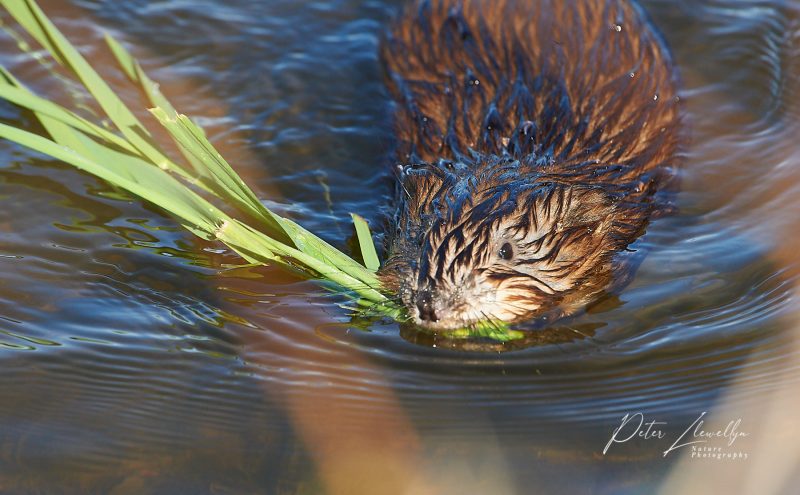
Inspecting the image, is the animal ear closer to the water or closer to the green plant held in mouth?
the green plant held in mouth

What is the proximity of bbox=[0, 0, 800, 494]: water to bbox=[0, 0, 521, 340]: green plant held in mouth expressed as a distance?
22 cm

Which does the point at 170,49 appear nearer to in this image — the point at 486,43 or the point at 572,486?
the point at 486,43

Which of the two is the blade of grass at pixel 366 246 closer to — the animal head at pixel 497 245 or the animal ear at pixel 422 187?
the animal head at pixel 497 245

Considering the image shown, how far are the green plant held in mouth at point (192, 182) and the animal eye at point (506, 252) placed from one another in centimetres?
28

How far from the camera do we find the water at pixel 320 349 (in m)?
3.67

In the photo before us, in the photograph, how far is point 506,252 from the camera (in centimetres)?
426

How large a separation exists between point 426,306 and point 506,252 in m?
0.46

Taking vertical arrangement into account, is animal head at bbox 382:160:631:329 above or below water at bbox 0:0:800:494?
above

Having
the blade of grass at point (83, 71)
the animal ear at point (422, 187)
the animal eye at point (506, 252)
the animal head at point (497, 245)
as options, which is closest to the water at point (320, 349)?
the animal head at point (497, 245)

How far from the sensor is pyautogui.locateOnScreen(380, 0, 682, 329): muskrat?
166 inches

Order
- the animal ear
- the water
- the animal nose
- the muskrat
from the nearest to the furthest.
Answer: the water → the animal nose → the muskrat → the animal ear

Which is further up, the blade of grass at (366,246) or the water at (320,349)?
the blade of grass at (366,246)

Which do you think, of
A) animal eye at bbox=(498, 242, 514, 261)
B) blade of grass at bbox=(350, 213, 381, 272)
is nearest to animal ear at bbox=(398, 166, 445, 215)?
blade of grass at bbox=(350, 213, 381, 272)

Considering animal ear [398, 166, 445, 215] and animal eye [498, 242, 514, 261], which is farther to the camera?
animal ear [398, 166, 445, 215]
